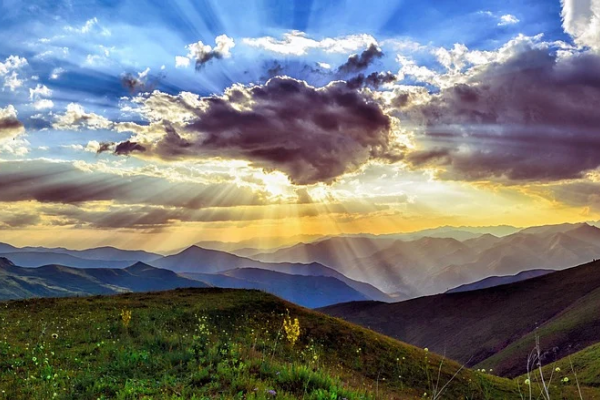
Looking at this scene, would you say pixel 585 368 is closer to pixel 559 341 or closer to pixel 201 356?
pixel 559 341

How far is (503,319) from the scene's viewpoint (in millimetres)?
114812

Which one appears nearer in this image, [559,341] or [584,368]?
[584,368]

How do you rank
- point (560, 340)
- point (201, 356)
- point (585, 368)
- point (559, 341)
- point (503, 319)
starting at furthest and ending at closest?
1. point (503, 319)
2. point (560, 340)
3. point (559, 341)
4. point (585, 368)
5. point (201, 356)

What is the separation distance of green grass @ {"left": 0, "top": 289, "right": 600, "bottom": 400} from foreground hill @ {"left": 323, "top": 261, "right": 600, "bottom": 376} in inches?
1815

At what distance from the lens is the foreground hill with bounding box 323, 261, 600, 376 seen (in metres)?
76.7

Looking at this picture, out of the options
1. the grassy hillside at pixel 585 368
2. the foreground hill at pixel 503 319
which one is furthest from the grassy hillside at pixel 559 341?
the grassy hillside at pixel 585 368

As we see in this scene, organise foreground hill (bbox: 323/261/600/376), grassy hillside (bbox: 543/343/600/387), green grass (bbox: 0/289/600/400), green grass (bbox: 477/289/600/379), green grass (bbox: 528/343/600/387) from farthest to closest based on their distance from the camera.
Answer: foreground hill (bbox: 323/261/600/376) → green grass (bbox: 477/289/600/379) → grassy hillside (bbox: 543/343/600/387) → green grass (bbox: 528/343/600/387) → green grass (bbox: 0/289/600/400)

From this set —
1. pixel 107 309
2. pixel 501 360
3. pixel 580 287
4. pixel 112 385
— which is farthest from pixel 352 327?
pixel 580 287

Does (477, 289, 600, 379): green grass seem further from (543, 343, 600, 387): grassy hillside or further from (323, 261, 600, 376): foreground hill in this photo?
(543, 343, 600, 387): grassy hillside

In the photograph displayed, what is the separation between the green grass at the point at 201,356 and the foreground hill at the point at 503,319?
46108 millimetres

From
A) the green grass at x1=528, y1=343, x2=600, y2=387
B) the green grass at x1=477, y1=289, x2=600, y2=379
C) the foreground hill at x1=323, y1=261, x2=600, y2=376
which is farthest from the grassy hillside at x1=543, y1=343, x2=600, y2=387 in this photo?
the foreground hill at x1=323, y1=261, x2=600, y2=376

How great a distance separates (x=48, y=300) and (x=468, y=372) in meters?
37.8

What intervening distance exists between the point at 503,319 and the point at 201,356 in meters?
122

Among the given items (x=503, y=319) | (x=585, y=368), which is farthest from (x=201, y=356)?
(x=503, y=319)
